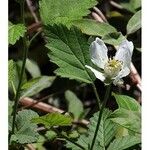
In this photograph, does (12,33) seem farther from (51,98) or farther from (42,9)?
(51,98)

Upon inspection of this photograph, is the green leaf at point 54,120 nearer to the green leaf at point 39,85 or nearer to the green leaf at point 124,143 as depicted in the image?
the green leaf at point 124,143

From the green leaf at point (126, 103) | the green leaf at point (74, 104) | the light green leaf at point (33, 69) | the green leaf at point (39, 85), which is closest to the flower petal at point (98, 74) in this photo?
the green leaf at point (126, 103)

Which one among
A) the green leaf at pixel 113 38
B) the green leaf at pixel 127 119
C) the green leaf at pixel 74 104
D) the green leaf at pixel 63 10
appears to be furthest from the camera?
the green leaf at pixel 74 104

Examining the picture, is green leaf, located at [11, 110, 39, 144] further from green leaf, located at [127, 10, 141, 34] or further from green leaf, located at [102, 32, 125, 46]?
green leaf, located at [127, 10, 141, 34]

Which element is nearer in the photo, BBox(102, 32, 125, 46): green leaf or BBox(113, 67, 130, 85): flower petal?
BBox(113, 67, 130, 85): flower petal

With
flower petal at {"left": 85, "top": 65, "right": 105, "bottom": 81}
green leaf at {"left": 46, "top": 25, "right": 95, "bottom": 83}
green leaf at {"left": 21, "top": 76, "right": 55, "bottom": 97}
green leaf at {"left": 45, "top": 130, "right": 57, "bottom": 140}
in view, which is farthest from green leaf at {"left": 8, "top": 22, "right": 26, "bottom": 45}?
green leaf at {"left": 21, "top": 76, "right": 55, "bottom": 97}
